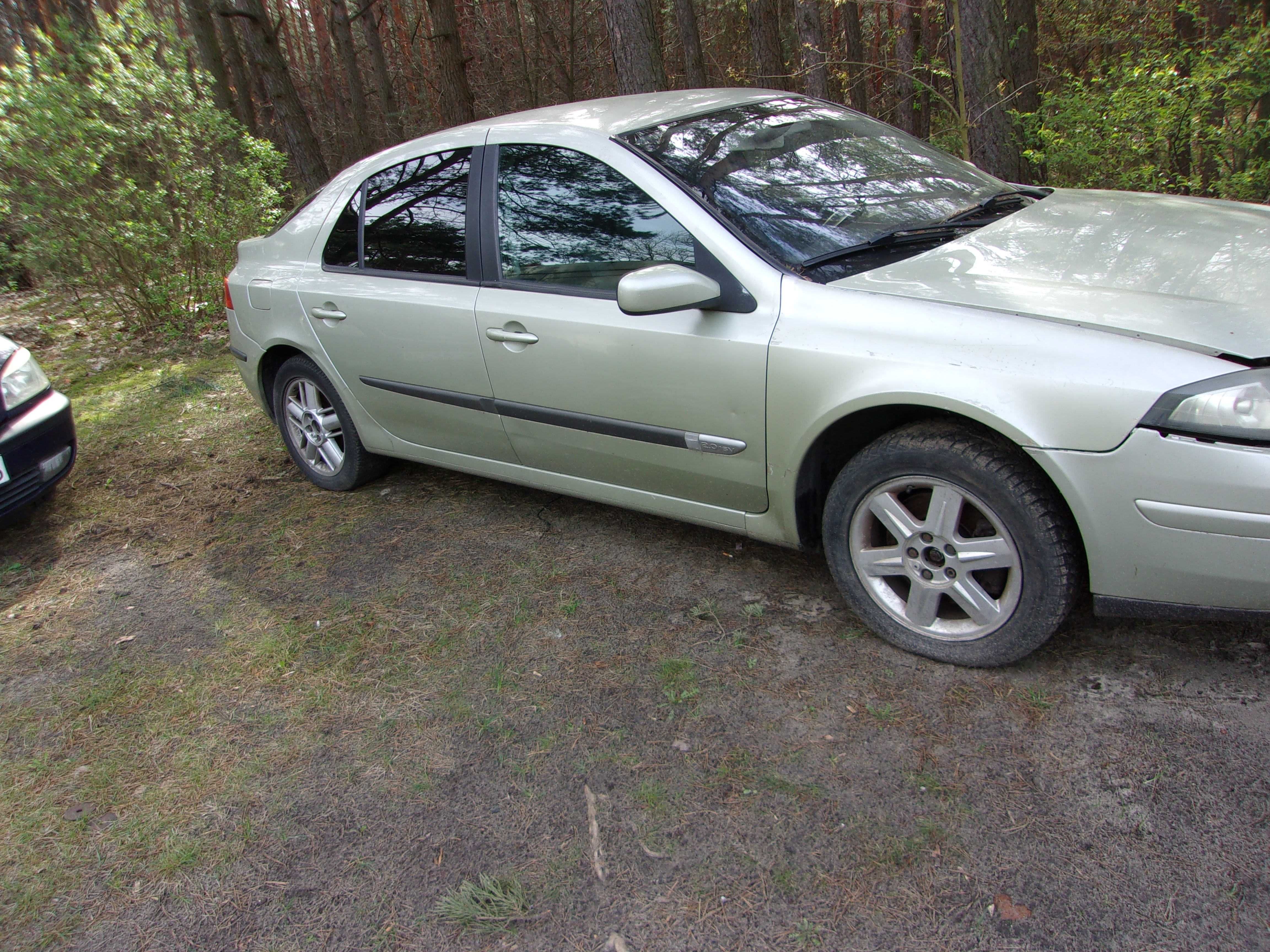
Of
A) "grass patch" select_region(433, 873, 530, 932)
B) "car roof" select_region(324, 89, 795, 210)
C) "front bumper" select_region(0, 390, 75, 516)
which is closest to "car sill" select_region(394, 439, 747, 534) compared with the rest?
"car roof" select_region(324, 89, 795, 210)

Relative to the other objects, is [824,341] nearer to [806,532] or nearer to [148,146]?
[806,532]

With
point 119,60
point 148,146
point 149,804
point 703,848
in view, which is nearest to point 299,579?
point 149,804

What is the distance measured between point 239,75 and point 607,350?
13.4m

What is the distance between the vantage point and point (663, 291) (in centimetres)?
275

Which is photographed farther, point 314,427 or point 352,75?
point 352,75

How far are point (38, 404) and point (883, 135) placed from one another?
4257 mm

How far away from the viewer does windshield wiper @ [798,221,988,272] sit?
9.43ft

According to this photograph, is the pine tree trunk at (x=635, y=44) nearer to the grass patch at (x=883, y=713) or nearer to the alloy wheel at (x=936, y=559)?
the alloy wheel at (x=936, y=559)

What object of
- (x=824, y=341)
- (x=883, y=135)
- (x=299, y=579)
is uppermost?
(x=883, y=135)

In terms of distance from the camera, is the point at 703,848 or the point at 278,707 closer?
the point at 703,848

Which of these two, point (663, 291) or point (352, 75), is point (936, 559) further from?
point (352, 75)

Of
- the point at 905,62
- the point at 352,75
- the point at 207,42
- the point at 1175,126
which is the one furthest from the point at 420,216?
the point at 352,75

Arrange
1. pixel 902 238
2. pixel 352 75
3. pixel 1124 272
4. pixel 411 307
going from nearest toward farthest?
1. pixel 1124 272
2. pixel 902 238
3. pixel 411 307
4. pixel 352 75

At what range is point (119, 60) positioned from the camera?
301 inches
